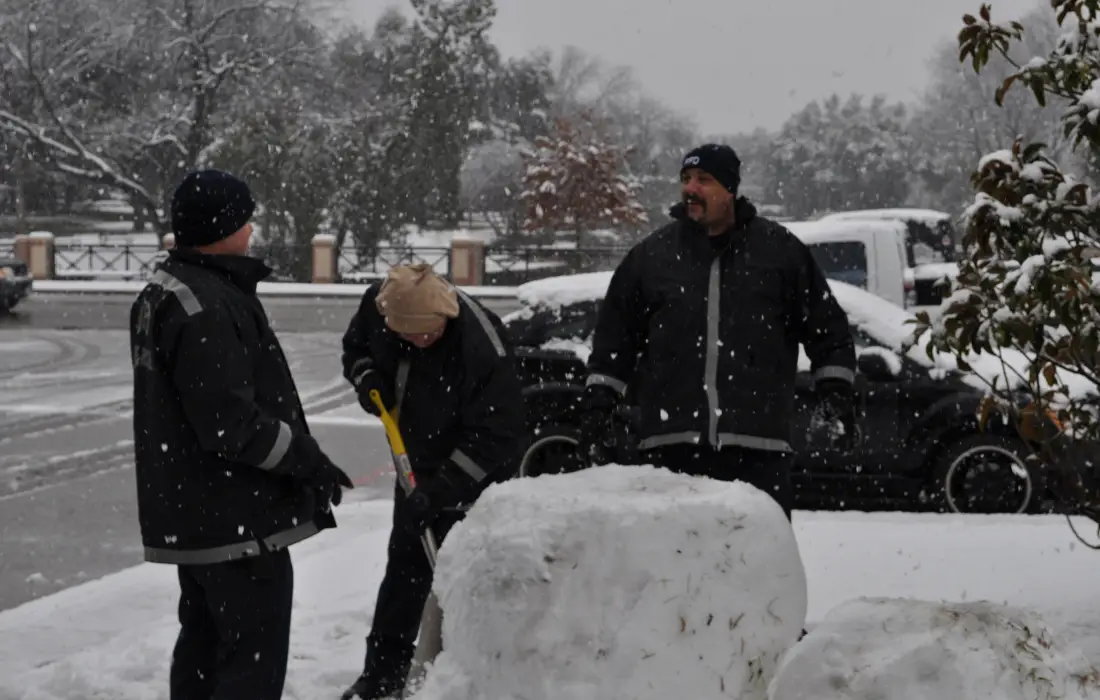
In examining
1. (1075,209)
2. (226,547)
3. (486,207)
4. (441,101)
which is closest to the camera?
(226,547)

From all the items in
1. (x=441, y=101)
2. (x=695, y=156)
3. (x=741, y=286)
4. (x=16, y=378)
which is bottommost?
(x=16, y=378)

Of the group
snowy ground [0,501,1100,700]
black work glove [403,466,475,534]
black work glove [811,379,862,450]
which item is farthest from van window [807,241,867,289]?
black work glove [403,466,475,534]

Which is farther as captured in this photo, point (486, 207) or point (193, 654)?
point (486, 207)

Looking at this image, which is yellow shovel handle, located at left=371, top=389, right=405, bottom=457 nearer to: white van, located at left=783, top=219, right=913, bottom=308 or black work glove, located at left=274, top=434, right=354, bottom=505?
black work glove, located at left=274, top=434, right=354, bottom=505

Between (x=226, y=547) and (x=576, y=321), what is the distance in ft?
16.5

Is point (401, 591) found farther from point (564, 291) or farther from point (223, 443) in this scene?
point (564, 291)

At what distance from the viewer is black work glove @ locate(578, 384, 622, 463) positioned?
4828 millimetres

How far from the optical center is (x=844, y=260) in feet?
43.1


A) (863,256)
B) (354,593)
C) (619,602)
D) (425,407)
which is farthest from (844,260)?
(619,602)

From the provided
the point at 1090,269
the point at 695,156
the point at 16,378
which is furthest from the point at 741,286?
the point at 16,378

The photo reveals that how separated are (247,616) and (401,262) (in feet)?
108

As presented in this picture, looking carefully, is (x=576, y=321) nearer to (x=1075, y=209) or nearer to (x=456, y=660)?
(x=1075, y=209)

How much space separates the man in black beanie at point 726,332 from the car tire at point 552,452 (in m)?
3.58

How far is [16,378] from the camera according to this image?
15.7 metres
